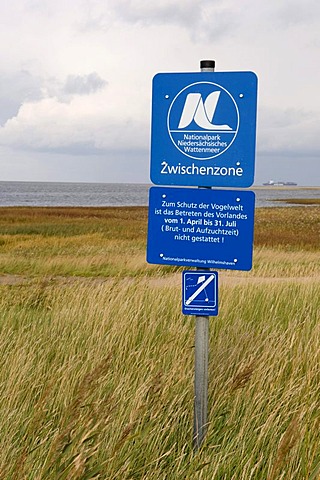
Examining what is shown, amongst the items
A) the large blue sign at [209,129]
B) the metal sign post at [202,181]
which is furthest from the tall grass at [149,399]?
the large blue sign at [209,129]

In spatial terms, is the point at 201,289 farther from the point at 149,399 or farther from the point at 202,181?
the point at 149,399

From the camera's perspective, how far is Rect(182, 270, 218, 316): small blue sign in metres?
3.43

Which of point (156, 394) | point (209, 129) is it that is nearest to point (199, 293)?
point (156, 394)

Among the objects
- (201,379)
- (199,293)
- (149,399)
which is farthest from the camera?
(149,399)

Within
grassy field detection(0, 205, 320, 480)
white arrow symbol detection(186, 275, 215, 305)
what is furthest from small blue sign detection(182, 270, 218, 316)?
grassy field detection(0, 205, 320, 480)

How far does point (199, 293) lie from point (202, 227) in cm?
39

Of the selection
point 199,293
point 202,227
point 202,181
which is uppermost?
point 202,181

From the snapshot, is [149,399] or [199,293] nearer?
[199,293]

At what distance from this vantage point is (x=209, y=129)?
11.0 feet

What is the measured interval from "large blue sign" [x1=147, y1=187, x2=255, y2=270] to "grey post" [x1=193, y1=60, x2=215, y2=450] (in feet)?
1.25

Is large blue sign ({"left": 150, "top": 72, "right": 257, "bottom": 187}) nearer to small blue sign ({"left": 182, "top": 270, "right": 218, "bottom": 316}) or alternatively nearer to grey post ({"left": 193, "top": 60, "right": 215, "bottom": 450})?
grey post ({"left": 193, "top": 60, "right": 215, "bottom": 450})

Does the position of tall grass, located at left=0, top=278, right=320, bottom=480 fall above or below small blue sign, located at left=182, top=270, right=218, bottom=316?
below

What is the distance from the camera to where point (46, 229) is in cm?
3020

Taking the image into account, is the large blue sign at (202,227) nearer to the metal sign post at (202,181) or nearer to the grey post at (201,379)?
the metal sign post at (202,181)
